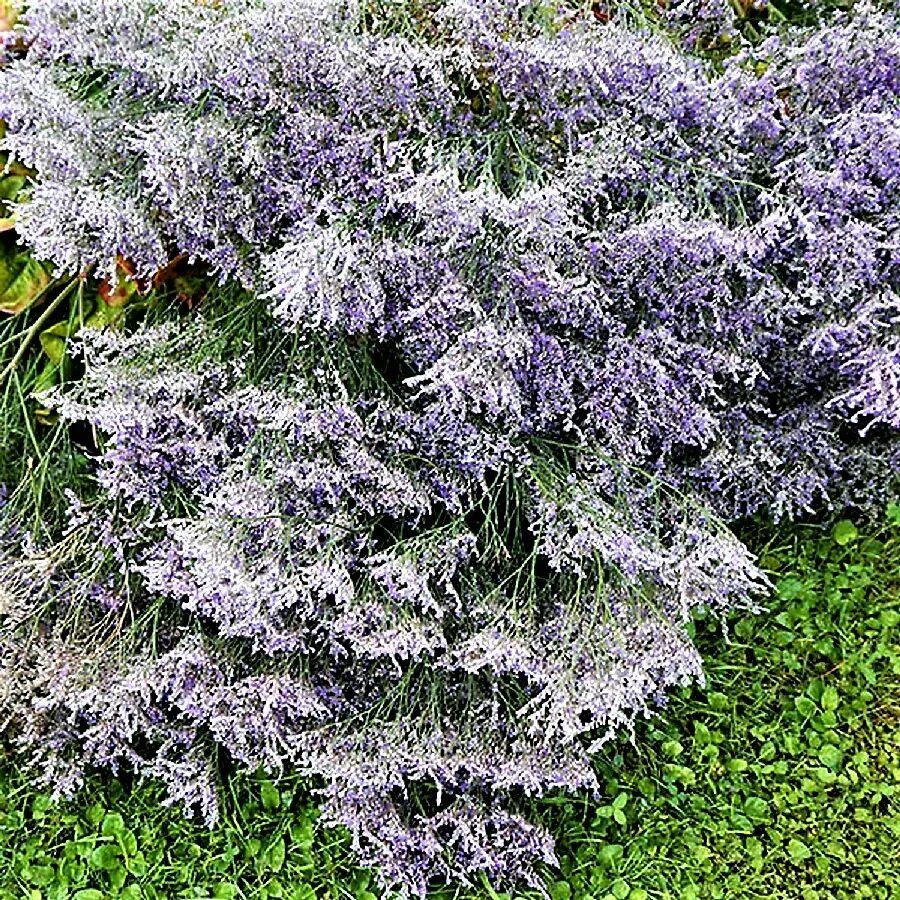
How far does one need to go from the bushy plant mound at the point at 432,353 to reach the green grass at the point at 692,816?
0.13 m

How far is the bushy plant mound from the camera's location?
2039mm

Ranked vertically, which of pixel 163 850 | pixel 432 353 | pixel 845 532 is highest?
pixel 432 353

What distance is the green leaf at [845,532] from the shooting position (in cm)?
270

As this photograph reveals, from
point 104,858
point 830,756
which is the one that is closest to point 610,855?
point 830,756

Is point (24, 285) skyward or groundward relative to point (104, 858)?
skyward

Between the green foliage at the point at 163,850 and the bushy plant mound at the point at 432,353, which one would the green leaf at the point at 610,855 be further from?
the green foliage at the point at 163,850

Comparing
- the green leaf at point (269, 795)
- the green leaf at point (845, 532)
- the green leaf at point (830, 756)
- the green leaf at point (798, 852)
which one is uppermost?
the green leaf at point (845, 532)

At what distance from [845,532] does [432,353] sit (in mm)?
1193

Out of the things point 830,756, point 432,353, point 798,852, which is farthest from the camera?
point 830,756

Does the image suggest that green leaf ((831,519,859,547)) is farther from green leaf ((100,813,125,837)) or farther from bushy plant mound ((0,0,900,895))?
green leaf ((100,813,125,837))

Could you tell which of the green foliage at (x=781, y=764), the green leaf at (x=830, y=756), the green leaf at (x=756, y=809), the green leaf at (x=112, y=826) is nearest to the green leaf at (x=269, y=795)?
the green leaf at (x=112, y=826)

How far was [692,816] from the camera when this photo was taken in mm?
2436

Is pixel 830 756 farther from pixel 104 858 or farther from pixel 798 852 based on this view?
pixel 104 858

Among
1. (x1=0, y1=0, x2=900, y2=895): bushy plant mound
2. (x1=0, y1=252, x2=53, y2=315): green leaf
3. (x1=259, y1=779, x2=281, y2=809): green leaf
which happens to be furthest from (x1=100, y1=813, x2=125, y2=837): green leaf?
(x1=0, y1=252, x2=53, y2=315): green leaf
